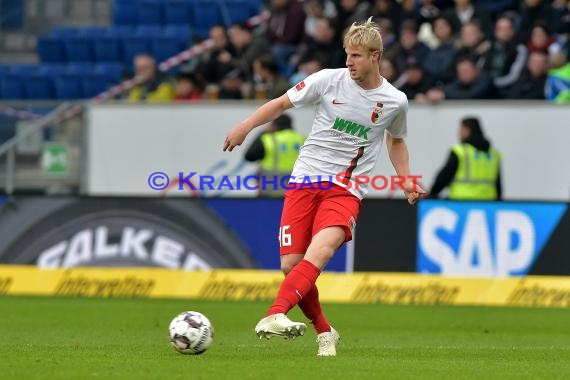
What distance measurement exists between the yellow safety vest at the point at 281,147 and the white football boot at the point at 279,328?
8.85m

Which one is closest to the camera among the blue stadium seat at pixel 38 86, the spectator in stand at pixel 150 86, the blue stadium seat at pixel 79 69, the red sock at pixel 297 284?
the red sock at pixel 297 284

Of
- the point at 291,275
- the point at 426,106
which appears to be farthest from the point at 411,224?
the point at 291,275

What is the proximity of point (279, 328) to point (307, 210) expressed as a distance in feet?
3.83

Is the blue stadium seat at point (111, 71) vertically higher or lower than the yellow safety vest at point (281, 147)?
higher

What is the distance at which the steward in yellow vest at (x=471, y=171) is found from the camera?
17.6m

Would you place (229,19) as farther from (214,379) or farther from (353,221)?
(214,379)

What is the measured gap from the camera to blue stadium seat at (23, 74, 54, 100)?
25.4m

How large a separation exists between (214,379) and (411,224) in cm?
971

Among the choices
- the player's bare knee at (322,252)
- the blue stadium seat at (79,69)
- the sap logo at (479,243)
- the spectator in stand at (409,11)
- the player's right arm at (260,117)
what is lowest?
the sap logo at (479,243)

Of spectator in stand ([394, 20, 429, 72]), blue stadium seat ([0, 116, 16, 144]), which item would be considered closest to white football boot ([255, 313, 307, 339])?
blue stadium seat ([0, 116, 16, 144])

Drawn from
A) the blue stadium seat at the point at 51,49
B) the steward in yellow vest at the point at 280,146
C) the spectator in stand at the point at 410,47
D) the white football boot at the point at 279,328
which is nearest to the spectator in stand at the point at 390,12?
the spectator in stand at the point at 410,47

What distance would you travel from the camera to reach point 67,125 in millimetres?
19578

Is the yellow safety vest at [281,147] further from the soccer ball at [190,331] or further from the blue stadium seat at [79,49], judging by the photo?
the blue stadium seat at [79,49]

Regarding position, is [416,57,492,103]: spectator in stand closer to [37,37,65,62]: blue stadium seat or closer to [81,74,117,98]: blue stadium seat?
[81,74,117,98]: blue stadium seat
